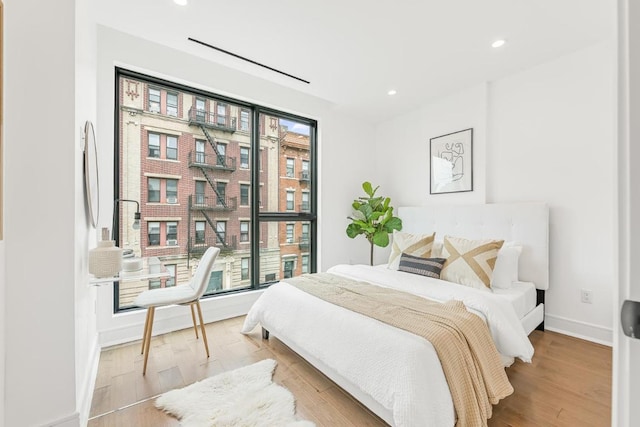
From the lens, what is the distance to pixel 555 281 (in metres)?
2.79

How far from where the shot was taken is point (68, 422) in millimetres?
1316

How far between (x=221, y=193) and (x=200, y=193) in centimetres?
23

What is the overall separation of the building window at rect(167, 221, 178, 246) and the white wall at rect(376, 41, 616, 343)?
3301mm

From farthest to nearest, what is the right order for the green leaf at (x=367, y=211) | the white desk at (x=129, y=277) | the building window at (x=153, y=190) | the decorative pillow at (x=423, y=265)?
the green leaf at (x=367, y=211)
the building window at (x=153, y=190)
the decorative pillow at (x=423, y=265)
the white desk at (x=129, y=277)

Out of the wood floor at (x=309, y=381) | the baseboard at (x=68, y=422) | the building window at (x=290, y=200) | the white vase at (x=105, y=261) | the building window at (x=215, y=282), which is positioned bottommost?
the wood floor at (x=309, y=381)

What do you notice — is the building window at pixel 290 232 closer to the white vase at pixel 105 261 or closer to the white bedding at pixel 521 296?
the white vase at pixel 105 261

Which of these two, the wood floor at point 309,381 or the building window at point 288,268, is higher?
the building window at point 288,268

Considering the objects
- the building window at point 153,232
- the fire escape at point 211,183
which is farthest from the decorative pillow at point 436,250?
the building window at point 153,232

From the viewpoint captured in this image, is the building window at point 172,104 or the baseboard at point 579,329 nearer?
the baseboard at point 579,329

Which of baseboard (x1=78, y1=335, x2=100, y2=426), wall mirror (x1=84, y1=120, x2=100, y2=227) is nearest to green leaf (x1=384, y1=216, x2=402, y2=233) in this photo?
wall mirror (x1=84, y1=120, x2=100, y2=227)

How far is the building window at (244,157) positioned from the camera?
3400 mm

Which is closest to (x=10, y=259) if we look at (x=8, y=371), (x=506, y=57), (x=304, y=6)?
(x=8, y=371)

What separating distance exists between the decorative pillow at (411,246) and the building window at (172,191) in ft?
8.08

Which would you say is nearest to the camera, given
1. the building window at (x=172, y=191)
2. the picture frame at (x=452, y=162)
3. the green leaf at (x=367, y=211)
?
the building window at (x=172, y=191)
